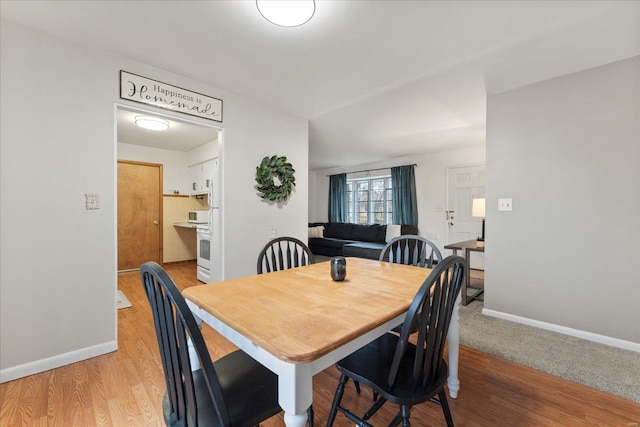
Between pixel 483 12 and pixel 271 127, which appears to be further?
pixel 271 127

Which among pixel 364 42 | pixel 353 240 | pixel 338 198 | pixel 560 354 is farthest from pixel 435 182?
pixel 364 42

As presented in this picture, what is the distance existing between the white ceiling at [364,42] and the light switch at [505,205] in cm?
110

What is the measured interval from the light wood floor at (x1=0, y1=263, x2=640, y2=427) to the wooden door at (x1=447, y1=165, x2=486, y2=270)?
346cm

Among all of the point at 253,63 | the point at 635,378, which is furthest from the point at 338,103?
the point at 635,378

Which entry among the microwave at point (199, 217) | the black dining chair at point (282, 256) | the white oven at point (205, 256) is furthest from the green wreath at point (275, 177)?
the microwave at point (199, 217)

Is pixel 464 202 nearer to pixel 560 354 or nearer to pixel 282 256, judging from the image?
pixel 560 354

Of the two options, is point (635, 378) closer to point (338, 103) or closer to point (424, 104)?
point (424, 104)

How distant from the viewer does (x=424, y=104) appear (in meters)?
3.06

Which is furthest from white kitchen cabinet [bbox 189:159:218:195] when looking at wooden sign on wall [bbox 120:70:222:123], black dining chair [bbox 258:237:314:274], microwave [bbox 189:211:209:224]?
black dining chair [bbox 258:237:314:274]

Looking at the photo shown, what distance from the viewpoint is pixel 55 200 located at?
191 cm

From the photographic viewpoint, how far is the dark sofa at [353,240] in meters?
5.26

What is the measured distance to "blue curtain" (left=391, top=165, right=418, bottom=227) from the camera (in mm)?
5793

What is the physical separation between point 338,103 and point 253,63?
117 centimetres

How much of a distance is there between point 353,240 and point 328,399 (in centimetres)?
468
